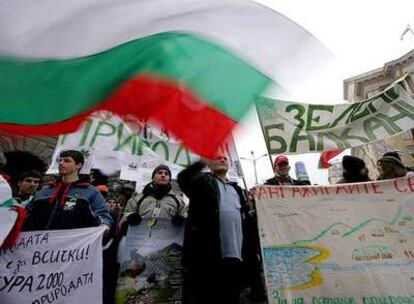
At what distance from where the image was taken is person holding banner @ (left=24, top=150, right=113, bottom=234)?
2979 mm

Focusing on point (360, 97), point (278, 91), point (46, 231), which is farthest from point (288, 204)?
point (360, 97)

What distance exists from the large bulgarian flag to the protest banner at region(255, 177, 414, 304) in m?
1.32

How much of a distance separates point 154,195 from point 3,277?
1366mm

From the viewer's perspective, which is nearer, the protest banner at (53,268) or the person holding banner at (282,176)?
A: the protest banner at (53,268)

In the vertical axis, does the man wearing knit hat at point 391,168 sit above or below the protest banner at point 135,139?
above

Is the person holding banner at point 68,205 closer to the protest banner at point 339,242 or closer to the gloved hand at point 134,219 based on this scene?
the gloved hand at point 134,219

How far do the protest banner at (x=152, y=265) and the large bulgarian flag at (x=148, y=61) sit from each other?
1.49 meters

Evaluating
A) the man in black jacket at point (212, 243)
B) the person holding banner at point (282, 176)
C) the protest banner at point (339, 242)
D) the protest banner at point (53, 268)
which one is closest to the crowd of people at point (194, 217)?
the man in black jacket at point (212, 243)

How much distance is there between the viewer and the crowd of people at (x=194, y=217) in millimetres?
2941

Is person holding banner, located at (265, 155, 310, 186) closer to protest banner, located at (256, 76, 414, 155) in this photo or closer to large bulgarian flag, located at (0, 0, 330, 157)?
protest banner, located at (256, 76, 414, 155)

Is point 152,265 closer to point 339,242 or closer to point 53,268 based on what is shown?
point 53,268

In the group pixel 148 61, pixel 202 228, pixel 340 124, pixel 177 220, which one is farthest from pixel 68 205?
pixel 340 124

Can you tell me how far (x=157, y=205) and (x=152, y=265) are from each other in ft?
1.72

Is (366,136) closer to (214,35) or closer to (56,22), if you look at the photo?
(214,35)
